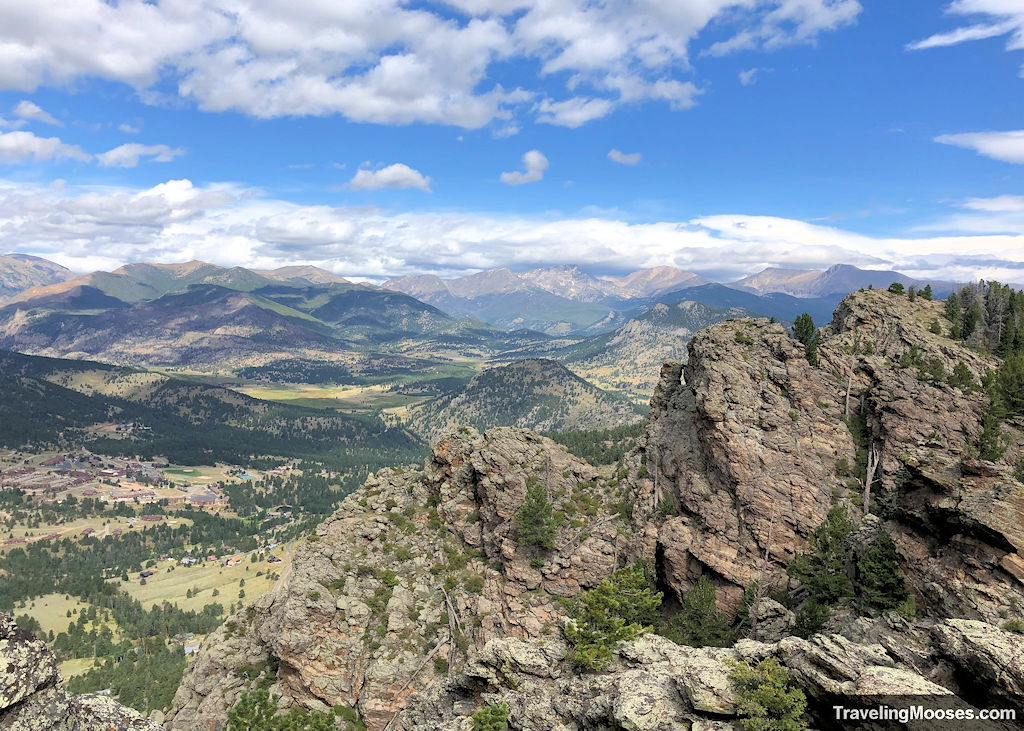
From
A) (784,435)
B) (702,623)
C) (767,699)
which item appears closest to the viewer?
(767,699)

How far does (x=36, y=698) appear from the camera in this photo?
18.2 metres

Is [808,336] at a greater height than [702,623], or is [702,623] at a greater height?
[808,336]

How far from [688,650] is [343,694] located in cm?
4924

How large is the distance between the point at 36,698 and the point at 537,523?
6497cm

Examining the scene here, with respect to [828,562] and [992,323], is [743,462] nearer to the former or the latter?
[828,562]

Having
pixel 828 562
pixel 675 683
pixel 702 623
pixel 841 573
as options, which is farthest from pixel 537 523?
pixel 675 683

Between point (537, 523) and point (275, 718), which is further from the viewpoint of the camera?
point (537, 523)

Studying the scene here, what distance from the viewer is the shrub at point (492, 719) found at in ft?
104

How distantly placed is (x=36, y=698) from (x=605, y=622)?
39.2 m

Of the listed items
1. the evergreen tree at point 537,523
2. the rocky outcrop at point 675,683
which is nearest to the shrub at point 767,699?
the rocky outcrop at point 675,683

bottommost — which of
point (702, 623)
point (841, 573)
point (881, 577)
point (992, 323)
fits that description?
point (702, 623)

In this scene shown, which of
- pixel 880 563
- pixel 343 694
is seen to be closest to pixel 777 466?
pixel 880 563

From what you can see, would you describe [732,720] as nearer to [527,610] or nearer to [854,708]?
[854,708]

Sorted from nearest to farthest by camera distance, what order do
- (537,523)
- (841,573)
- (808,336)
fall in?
(841,573) < (537,523) < (808,336)
